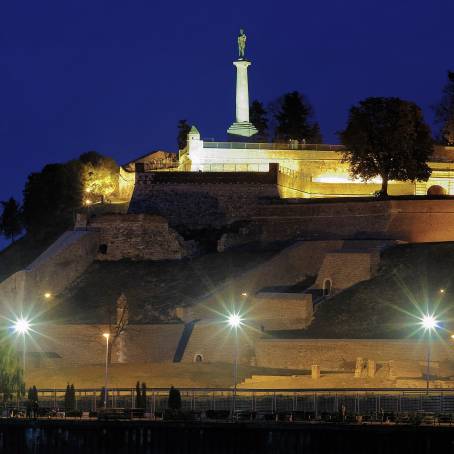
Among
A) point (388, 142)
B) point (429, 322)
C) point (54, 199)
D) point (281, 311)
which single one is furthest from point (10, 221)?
point (429, 322)

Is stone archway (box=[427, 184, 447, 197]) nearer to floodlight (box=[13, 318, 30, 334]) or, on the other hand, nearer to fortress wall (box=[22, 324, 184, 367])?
fortress wall (box=[22, 324, 184, 367])

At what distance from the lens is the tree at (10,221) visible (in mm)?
112475

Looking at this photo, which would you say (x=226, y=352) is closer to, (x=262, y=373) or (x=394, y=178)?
(x=262, y=373)

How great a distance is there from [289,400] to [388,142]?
3403cm

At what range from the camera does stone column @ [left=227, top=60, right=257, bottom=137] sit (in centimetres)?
10269

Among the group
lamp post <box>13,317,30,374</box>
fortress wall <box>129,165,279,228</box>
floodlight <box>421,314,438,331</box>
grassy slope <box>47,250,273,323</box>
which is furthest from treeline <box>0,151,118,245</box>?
floodlight <box>421,314,438,331</box>

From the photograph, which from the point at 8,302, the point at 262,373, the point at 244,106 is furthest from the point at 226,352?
the point at 244,106

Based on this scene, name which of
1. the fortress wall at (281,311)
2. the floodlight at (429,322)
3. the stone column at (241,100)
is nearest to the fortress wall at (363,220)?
the stone column at (241,100)

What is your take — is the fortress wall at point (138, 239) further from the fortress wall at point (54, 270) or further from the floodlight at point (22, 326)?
the floodlight at point (22, 326)

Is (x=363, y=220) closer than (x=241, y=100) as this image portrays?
Yes

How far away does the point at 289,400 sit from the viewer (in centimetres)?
6569

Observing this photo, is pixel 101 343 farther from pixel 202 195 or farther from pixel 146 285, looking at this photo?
pixel 202 195

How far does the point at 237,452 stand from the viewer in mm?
58062

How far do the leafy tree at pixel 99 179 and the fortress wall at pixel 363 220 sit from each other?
1271cm
